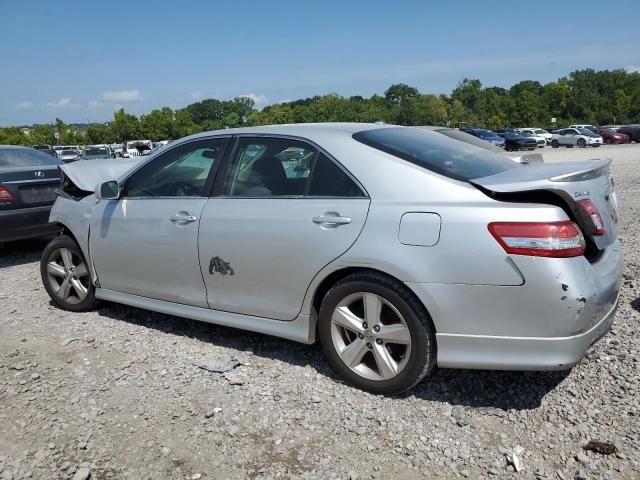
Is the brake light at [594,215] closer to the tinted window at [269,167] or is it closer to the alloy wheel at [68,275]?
the tinted window at [269,167]

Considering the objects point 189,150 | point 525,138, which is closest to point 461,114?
point 525,138

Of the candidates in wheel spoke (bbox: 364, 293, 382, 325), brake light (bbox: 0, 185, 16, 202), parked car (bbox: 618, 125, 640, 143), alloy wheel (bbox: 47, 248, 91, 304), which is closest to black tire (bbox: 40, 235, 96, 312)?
alloy wheel (bbox: 47, 248, 91, 304)

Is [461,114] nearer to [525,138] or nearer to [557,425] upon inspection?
[525,138]

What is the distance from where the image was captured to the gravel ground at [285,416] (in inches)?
104

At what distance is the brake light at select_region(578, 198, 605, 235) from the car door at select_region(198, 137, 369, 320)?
3.75 feet

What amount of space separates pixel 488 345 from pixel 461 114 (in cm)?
8772

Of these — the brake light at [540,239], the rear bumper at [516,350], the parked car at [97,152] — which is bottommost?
the parked car at [97,152]

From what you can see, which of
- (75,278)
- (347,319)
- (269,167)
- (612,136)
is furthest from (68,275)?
(612,136)

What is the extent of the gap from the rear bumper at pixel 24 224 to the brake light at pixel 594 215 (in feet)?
19.8

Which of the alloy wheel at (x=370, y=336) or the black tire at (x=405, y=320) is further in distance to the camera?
the alloy wheel at (x=370, y=336)

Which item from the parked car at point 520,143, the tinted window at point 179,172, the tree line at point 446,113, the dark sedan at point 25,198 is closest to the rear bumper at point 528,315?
the tinted window at point 179,172

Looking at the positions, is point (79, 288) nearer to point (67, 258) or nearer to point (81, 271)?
point (81, 271)

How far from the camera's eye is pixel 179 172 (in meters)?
4.15

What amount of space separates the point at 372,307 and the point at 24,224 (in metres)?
5.58
